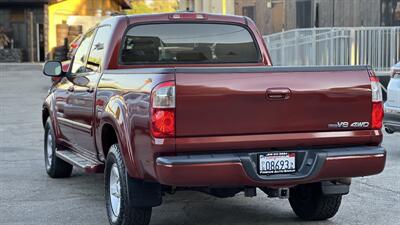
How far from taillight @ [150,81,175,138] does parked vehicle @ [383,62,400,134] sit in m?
5.56

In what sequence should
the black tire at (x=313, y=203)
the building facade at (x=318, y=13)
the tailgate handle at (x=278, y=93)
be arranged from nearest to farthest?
the tailgate handle at (x=278, y=93) → the black tire at (x=313, y=203) → the building facade at (x=318, y=13)

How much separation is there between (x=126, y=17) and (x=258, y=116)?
2.30 metres

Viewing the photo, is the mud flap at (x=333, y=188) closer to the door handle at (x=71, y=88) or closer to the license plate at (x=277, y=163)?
the license plate at (x=277, y=163)

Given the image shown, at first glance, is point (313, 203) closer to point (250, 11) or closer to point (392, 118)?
point (392, 118)

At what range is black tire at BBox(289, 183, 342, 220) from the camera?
21.2ft

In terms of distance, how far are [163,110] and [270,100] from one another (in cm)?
84

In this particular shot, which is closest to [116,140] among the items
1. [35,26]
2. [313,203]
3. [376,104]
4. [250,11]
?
[313,203]

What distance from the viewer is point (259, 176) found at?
17.5 feet

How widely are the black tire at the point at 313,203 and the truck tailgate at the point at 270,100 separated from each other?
1.01 m

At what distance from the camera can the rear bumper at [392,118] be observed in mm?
9844

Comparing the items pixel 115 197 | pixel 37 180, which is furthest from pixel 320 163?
pixel 37 180

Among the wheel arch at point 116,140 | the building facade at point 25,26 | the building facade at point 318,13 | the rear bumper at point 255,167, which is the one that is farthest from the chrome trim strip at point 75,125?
the building facade at point 25,26

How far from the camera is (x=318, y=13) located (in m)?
23.3

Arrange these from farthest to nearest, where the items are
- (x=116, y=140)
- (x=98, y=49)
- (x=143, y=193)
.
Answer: (x=98, y=49), (x=116, y=140), (x=143, y=193)
